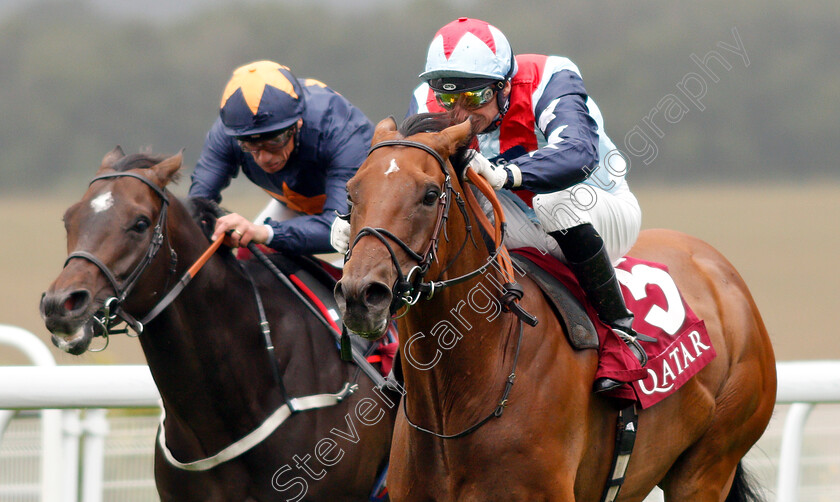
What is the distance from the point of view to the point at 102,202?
314cm

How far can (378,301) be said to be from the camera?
88.5 inches

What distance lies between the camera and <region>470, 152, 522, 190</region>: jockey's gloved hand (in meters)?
2.65

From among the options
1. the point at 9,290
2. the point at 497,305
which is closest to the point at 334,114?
the point at 497,305

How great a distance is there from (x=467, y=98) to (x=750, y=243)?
48.9ft

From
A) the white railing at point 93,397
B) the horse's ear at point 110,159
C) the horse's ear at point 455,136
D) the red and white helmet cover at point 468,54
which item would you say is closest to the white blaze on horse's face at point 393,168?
the horse's ear at point 455,136

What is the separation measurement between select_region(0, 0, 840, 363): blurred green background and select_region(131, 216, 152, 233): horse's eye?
10652 millimetres

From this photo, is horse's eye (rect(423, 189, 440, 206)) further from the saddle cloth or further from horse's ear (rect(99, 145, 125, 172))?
horse's ear (rect(99, 145, 125, 172))

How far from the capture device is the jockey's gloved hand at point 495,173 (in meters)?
2.65

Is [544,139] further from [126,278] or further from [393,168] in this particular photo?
[126,278]

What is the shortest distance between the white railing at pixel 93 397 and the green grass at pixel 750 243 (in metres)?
8.72

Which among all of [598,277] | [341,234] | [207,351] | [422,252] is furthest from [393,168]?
[207,351]

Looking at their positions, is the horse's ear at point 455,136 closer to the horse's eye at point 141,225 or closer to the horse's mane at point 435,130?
the horse's mane at point 435,130

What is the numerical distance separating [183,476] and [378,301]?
4.99 ft

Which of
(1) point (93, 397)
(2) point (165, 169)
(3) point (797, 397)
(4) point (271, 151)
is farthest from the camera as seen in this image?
(3) point (797, 397)
